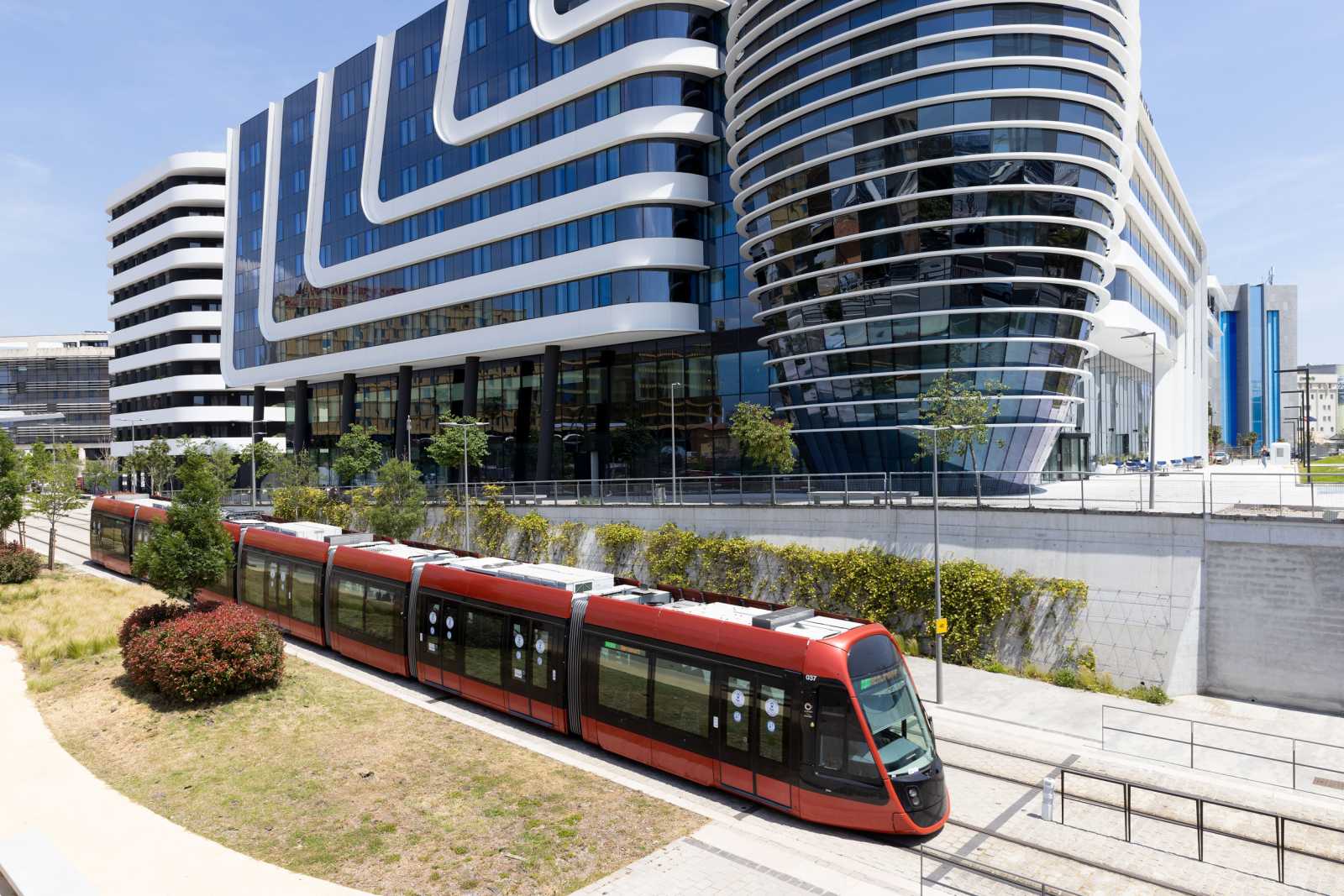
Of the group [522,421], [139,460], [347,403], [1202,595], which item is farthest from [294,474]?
[1202,595]

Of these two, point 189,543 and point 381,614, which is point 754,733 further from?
point 189,543

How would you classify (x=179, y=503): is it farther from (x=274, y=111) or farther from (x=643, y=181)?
(x=274, y=111)

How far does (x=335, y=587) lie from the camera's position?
22.0 meters

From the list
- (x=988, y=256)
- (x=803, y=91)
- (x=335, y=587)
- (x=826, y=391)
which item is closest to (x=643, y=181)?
(x=803, y=91)

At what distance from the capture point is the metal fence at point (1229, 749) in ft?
52.0

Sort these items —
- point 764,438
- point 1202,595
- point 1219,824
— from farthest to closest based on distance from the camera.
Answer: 1. point 764,438
2. point 1202,595
3. point 1219,824

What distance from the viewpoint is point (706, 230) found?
45.5 m

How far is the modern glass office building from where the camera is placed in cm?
3167

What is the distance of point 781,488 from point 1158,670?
1266 cm

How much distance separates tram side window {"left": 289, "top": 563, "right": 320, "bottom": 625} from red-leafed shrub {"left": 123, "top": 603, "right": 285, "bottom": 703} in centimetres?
317

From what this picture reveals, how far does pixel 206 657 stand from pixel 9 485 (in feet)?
80.2

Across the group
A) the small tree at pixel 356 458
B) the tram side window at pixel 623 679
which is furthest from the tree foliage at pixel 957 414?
the small tree at pixel 356 458

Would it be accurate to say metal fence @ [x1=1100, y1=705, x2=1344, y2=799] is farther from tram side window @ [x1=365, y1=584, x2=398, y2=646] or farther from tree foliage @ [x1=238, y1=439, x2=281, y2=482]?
tree foliage @ [x1=238, y1=439, x2=281, y2=482]

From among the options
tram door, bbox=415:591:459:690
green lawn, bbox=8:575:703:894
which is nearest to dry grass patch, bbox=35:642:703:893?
green lawn, bbox=8:575:703:894
